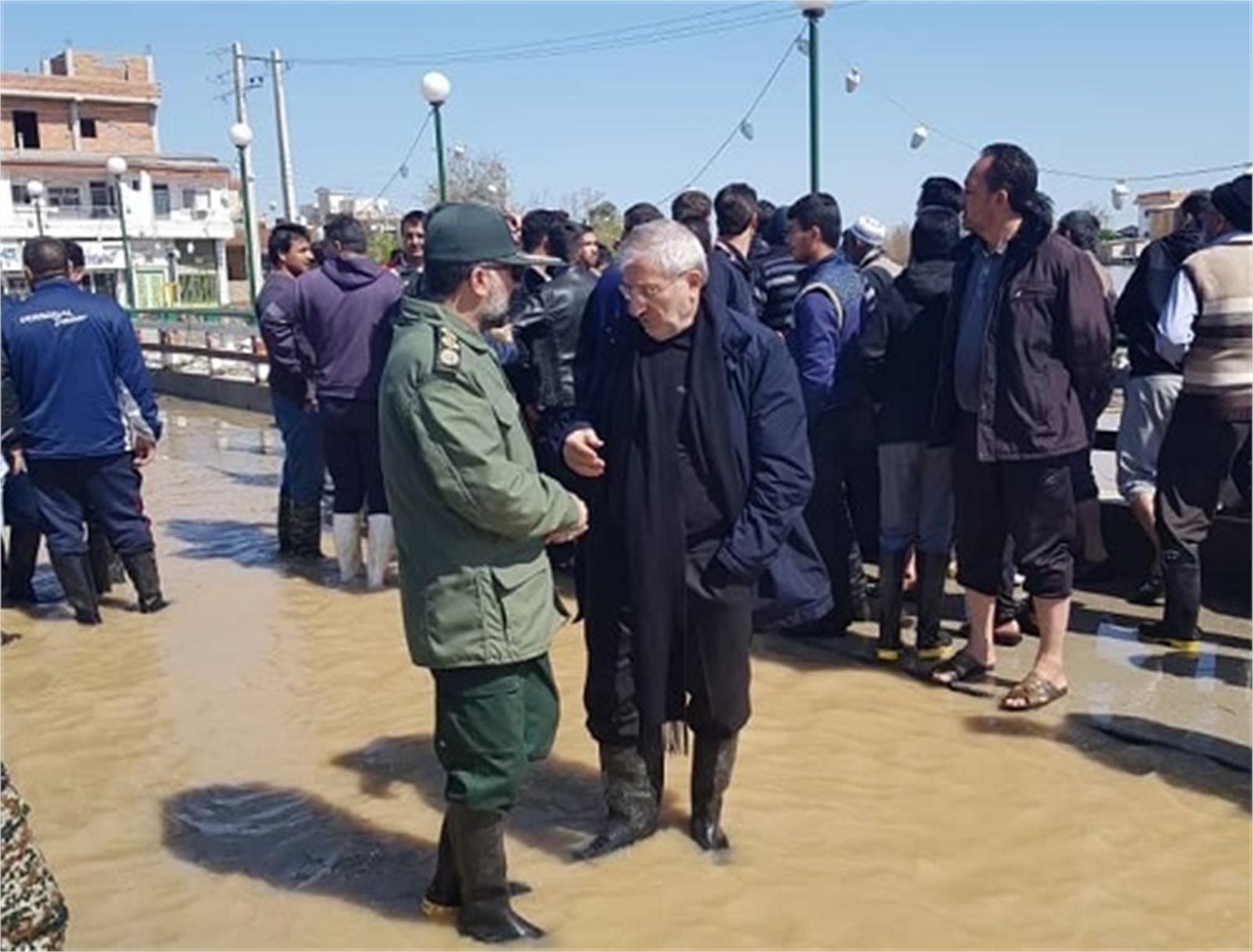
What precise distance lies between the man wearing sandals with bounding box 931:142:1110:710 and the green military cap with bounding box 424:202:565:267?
2.19 metres

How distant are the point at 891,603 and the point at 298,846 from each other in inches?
106

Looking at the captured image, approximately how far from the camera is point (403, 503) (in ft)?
10.5

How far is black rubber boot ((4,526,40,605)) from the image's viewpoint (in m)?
6.95

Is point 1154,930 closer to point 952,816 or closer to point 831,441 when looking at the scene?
point 952,816

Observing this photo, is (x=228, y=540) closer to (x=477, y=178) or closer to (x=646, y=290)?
(x=646, y=290)

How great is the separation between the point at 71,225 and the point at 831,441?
55.7m

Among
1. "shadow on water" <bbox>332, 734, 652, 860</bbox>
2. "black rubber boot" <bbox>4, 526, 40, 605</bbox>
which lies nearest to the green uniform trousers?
"shadow on water" <bbox>332, 734, 652, 860</bbox>

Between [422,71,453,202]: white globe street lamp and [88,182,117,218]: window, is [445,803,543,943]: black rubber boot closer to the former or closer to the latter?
[422,71,453,202]: white globe street lamp

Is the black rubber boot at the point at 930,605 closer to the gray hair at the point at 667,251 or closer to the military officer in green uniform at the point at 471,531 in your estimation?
the gray hair at the point at 667,251

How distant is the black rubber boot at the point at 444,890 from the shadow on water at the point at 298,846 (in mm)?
61

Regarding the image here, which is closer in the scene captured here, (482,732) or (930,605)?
(482,732)

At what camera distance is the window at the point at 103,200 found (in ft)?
183

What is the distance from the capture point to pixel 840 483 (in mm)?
5809

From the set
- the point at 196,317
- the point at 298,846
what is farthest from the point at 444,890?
the point at 196,317
